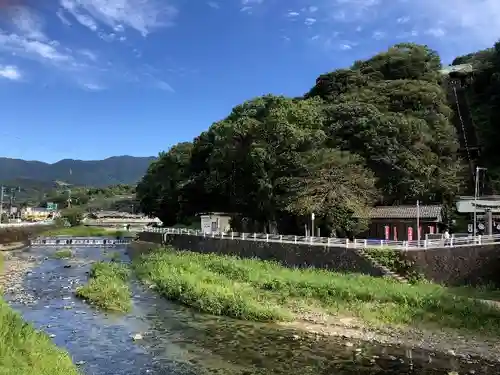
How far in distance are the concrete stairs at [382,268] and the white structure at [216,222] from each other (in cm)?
2942

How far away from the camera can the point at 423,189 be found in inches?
1893

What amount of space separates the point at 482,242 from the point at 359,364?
50.7 feet

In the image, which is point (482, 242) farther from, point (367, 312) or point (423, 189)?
point (423, 189)

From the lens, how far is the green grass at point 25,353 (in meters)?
12.0

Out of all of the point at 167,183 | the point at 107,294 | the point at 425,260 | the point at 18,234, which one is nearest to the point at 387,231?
the point at 425,260

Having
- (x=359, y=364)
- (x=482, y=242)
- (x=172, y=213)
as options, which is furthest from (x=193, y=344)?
(x=172, y=213)

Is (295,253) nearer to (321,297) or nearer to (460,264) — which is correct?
(321,297)

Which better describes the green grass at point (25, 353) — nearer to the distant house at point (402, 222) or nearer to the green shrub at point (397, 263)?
the green shrub at point (397, 263)

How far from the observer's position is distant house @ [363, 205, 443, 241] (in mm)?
39375

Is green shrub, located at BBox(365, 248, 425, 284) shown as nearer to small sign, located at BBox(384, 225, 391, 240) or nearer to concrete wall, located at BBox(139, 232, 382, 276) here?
concrete wall, located at BBox(139, 232, 382, 276)

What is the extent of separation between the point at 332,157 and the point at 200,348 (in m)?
26.5

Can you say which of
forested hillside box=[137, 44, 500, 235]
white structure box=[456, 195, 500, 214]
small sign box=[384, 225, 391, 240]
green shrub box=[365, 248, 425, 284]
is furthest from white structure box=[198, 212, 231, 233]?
green shrub box=[365, 248, 425, 284]

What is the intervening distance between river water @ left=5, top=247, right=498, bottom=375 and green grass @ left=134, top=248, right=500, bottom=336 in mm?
1366

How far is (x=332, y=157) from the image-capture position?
141ft
